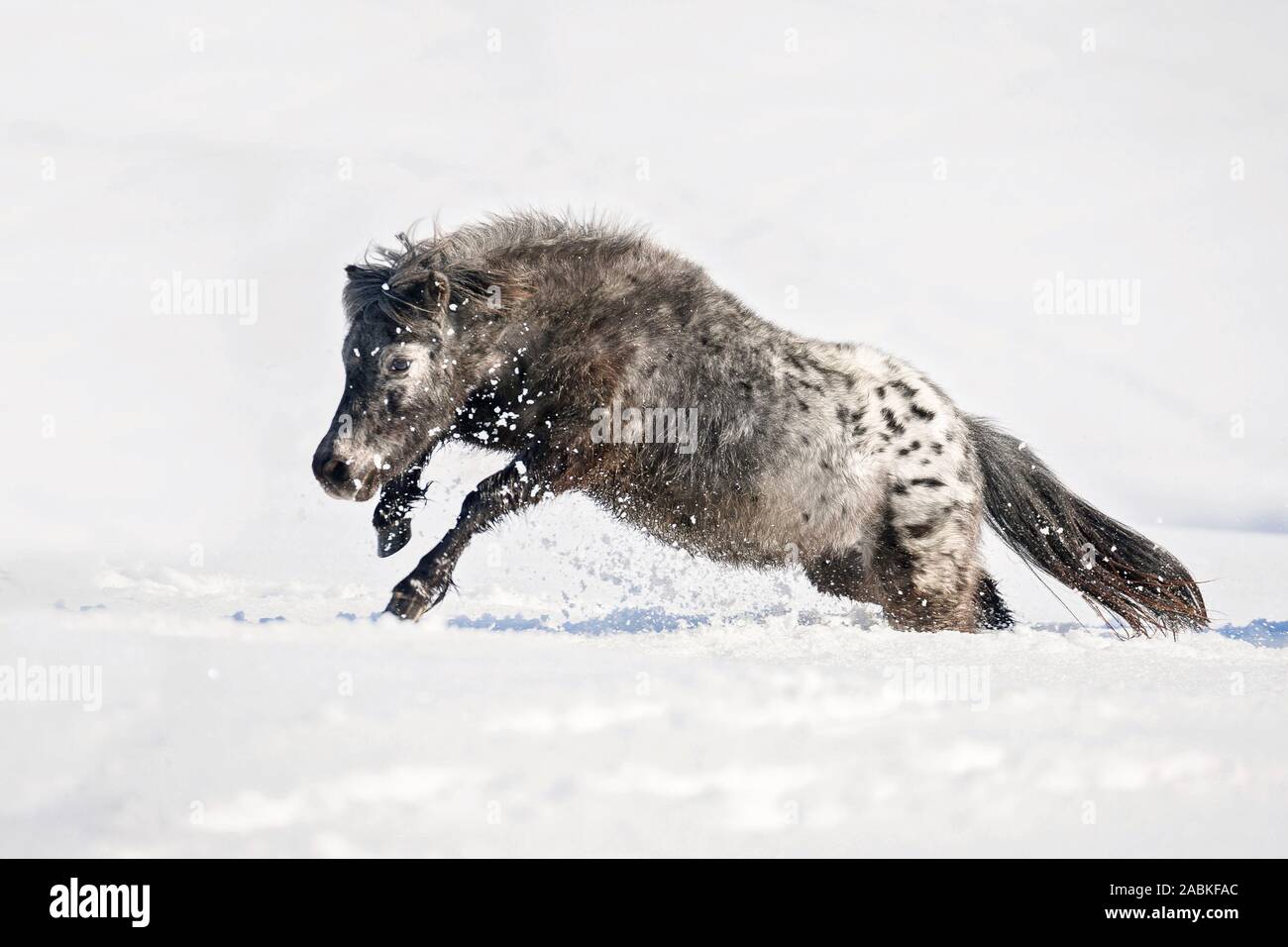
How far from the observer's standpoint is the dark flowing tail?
6570 millimetres

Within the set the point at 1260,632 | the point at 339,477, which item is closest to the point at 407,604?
the point at 339,477

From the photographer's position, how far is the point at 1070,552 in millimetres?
6621

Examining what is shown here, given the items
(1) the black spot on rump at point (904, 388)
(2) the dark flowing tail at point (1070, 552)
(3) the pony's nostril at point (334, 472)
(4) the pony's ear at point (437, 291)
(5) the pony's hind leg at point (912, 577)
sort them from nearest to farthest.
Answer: (3) the pony's nostril at point (334, 472)
(4) the pony's ear at point (437, 291)
(5) the pony's hind leg at point (912, 577)
(1) the black spot on rump at point (904, 388)
(2) the dark flowing tail at point (1070, 552)

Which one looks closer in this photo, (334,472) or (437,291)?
(334,472)

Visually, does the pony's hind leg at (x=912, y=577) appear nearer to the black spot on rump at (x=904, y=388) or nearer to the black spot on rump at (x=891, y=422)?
the black spot on rump at (x=891, y=422)

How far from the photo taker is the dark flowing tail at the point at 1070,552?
21.6 feet

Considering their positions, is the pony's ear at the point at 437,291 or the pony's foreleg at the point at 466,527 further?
the pony's ear at the point at 437,291

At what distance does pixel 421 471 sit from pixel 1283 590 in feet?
22.5

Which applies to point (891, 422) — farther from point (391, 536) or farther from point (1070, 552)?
point (391, 536)

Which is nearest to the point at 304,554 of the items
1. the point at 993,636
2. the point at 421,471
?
the point at 421,471

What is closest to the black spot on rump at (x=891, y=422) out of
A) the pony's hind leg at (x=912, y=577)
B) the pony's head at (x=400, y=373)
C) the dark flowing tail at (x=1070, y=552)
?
the pony's hind leg at (x=912, y=577)

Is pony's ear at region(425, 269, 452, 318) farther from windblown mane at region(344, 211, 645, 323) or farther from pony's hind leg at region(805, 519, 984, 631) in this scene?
pony's hind leg at region(805, 519, 984, 631)

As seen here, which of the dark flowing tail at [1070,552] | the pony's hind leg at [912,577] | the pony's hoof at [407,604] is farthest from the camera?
the dark flowing tail at [1070,552]

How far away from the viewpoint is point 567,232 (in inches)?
247
